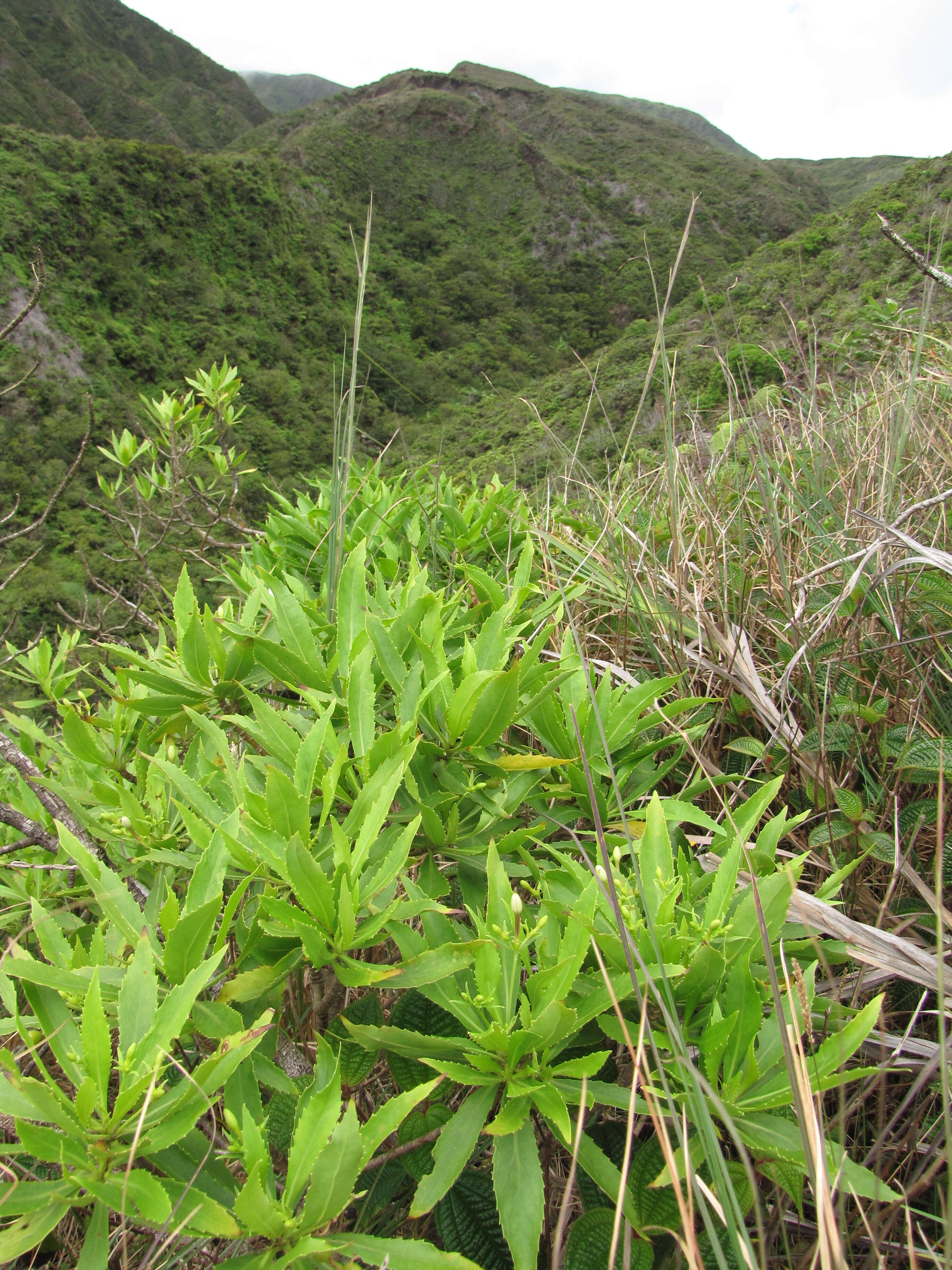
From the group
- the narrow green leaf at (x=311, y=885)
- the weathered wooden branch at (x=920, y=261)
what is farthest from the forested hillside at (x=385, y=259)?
the narrow green leaf at (x=311, y=885)

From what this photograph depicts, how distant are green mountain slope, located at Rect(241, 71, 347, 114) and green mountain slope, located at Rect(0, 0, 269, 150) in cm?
3332

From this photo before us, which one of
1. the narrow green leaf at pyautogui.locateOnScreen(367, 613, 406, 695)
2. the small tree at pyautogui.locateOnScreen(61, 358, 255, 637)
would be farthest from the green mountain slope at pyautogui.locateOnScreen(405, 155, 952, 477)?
the narrow green leaf at pyautogui.locateOnScreen(367, 613, 406, 695)

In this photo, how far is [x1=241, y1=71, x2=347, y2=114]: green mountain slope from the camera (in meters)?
90.6

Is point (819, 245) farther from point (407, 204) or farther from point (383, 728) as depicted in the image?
point (407, 204)

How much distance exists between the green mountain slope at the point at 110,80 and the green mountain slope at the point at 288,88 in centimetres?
3332

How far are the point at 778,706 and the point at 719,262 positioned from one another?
24345mm

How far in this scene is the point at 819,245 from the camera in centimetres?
1172

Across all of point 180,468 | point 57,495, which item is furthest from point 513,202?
point 57,495

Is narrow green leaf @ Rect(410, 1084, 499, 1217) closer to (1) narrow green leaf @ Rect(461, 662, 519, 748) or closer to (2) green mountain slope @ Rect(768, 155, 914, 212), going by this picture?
(1) narrow green leaf @ Rect(461, 662, 519, 748)

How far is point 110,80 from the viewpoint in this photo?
161 ft

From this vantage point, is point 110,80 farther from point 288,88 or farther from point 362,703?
point 362,703

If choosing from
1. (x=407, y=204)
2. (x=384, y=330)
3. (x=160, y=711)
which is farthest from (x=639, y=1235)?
(x=407, y=204)

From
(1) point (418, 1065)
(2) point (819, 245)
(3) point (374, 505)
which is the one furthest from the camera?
(2) point (819, 245)

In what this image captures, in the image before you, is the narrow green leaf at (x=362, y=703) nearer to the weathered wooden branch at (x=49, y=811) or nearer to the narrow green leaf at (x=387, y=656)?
the narrow green leaf at (x=387, y=656)
